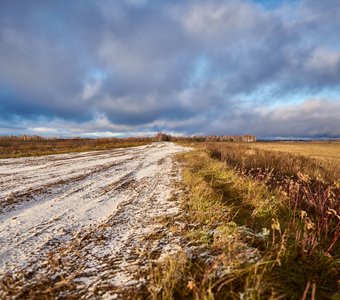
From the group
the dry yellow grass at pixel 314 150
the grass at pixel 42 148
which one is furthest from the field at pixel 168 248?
the dry yellow grass at pixel 314 150

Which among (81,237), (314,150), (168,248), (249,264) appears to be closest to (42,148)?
(81,237)

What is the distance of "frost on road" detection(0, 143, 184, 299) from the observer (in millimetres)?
3303

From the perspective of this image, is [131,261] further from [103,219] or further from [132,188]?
[132,188]

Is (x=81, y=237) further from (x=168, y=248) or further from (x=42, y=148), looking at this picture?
(x=42, y=148)

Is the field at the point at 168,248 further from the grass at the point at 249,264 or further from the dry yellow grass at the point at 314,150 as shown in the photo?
the dry yellow grass at the point at 314,150

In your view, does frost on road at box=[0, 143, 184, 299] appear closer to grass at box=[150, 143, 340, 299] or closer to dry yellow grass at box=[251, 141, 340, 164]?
grass at box=[150, 143, 340, 299]

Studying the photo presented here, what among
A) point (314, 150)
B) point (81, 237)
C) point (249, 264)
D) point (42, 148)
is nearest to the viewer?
point (249, 264)

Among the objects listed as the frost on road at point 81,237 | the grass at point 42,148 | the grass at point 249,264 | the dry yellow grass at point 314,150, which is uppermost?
the grass at point 42,148

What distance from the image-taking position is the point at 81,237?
4.79 meters

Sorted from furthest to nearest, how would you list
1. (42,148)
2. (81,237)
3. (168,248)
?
(42,148) → (81,237) → (168,248)

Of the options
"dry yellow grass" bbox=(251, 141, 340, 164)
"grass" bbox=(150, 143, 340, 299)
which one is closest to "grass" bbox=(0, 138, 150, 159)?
"grass" bbox=(150, 143, 340, 299)

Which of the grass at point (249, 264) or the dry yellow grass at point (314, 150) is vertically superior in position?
the grass at point (249, 264)

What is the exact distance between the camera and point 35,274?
137 inches

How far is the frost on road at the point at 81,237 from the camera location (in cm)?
330
